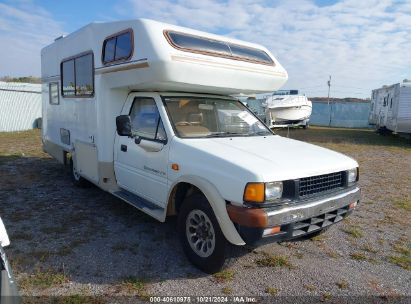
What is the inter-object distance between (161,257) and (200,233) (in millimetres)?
672

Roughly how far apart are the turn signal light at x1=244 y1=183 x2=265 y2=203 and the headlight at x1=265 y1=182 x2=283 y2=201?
0.19 ft

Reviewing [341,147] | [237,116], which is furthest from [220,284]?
[341,147]

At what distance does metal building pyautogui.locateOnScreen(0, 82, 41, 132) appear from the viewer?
18266 millimetres

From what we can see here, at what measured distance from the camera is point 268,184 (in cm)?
331

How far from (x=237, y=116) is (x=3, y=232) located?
3.43 m

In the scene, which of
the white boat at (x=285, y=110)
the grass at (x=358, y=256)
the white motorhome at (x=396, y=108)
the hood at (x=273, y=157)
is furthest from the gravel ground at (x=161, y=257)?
the white boat at (x=285, y=110)

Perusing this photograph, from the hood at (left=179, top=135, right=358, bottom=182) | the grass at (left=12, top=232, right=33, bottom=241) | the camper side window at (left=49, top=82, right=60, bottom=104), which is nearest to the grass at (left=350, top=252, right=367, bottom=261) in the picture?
the hood at (left=179, top=135, right=358, bottom=182)

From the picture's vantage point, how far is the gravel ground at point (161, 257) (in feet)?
11.6

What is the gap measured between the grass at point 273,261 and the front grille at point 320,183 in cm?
99

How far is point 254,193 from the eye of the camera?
3.28 metres

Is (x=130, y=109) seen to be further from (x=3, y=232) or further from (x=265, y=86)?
(x=3, y=232)

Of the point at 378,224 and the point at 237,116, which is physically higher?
the point at 237,116

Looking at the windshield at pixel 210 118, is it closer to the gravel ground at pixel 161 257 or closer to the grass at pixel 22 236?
the gravel ground at pixel 161 257

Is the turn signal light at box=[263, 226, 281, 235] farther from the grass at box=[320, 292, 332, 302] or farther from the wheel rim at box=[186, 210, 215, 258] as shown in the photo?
the grass at box=[320, 292, 332, 302]
